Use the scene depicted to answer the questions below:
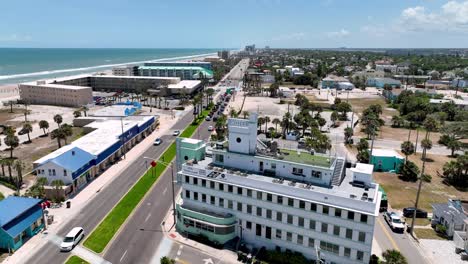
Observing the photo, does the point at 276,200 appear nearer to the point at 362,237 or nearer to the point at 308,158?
the point at 308,158

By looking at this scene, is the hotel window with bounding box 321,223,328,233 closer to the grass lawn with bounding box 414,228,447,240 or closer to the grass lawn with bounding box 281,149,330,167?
the grass lawn with bounding box 281,149,330,167

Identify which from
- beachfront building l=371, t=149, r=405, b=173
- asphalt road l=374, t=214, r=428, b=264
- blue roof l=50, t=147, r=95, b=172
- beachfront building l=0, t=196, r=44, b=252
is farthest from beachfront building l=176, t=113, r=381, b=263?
beachfront building l=371, t=149, r=405, b=173

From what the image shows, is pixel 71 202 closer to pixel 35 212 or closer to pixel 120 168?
pixel 35 212

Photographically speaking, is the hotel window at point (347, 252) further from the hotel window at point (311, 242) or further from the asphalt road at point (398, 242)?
the asphalt road at point (398, 242)

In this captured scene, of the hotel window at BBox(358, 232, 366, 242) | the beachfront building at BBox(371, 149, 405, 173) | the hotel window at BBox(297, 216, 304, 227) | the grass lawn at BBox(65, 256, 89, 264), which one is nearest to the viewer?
the hotel window at BBox(358, 232, 366, 242)

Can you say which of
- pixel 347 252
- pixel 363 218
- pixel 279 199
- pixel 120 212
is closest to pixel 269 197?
pixel 279 199

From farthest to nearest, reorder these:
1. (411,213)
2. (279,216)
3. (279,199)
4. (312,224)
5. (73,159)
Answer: (73,159) → (411,213) → (279,216) → (279,199) → (312,224)

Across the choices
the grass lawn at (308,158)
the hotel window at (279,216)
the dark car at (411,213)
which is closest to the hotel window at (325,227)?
the hotel window at (279,216)
